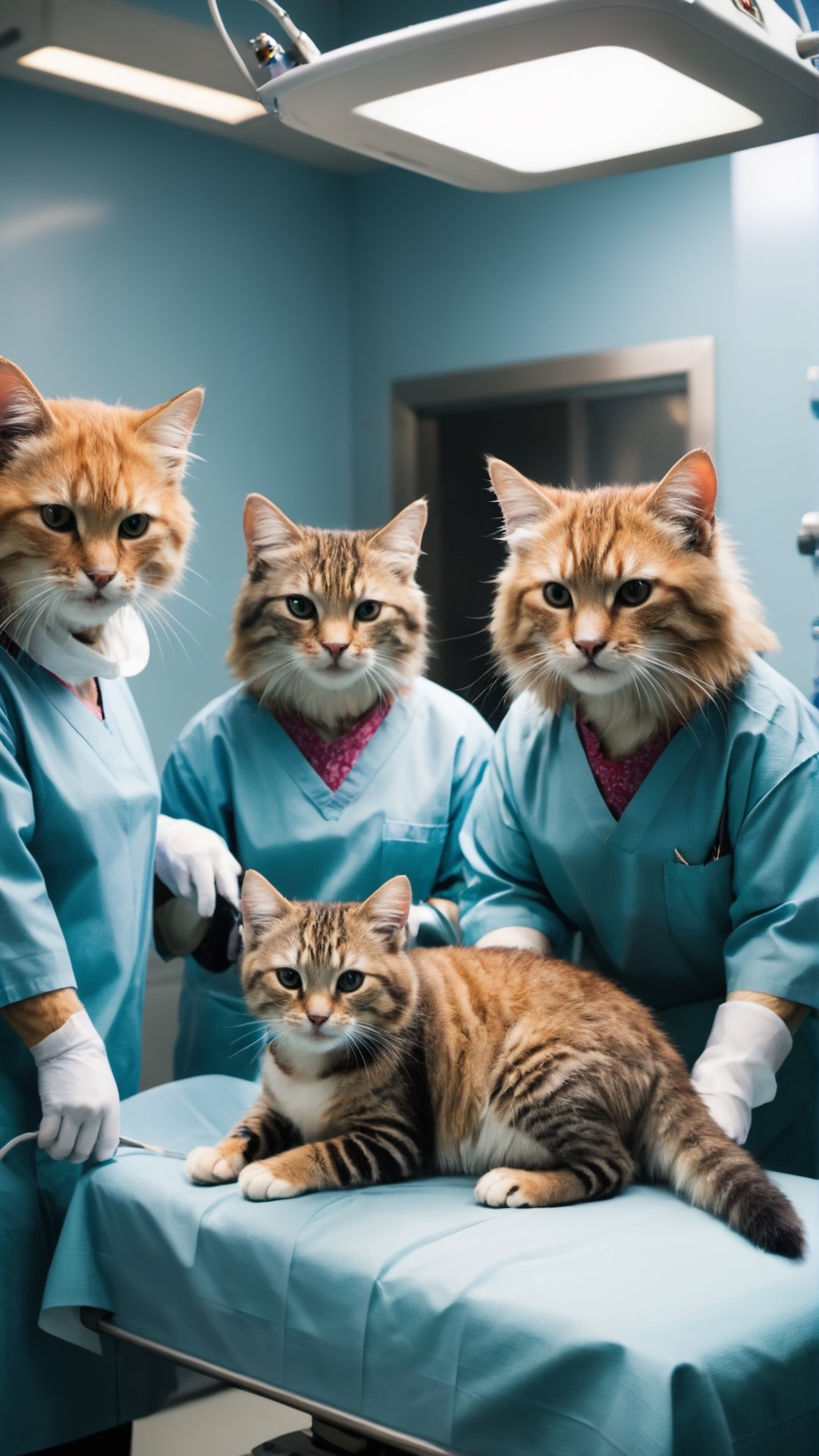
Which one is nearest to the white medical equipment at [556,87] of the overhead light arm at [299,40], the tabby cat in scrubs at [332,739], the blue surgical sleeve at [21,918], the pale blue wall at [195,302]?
the overhead light arm at [299,40]

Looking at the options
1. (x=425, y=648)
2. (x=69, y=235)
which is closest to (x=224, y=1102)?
(x=425, y=648)

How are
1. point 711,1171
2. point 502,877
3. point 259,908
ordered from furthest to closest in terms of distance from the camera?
point 502,877, point 259,908, point 711,1171

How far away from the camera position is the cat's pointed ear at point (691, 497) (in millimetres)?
1451

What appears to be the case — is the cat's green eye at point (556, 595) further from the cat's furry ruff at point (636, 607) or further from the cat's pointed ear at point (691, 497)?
the cat's pointed ear at point (691, 497)

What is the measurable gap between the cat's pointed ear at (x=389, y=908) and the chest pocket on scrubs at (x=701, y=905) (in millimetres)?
311

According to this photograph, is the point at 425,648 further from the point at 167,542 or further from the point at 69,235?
the point at 69,235

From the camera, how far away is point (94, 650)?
1.65 metres

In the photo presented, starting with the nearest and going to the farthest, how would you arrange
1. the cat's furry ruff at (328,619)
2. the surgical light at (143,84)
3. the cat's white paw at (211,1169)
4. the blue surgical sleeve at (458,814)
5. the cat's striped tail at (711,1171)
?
the cat's striped tail at (711,1171), the cat's white paw at (211,1169), the cat's furry ruff at (328,619), the blue surgical sleeve at (458,814), the surgical light at (143,84)

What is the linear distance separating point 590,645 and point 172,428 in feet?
2.01

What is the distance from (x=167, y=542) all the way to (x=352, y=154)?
6.82 ft

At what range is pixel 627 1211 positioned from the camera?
1287 millimetres

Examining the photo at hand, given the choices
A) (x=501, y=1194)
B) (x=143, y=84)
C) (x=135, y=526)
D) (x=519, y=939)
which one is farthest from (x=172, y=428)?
(x=143, y=84)

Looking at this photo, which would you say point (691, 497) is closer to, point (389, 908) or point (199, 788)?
point (389, 908)

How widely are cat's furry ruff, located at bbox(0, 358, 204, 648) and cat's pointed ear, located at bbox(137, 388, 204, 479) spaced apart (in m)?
0.02
